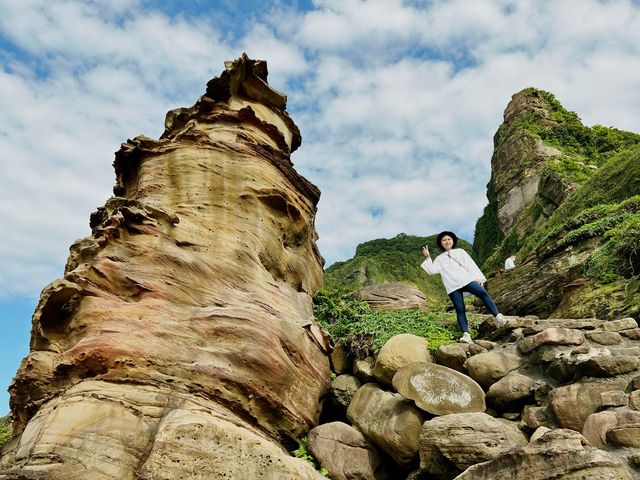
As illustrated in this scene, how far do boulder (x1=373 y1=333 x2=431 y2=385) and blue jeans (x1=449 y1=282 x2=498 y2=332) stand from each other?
132cm

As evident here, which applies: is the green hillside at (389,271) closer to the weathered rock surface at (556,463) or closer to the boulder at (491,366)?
the boulder at (491,366)

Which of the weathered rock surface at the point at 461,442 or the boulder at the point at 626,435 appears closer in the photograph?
the boulder at the point at 626,435

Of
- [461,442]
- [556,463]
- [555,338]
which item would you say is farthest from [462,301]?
[556,463]

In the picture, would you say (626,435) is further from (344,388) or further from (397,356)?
(344,388)

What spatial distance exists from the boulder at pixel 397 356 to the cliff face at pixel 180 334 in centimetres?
95

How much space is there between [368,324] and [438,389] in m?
2.56

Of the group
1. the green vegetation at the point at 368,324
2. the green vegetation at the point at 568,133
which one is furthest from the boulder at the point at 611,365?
the green vegetation at the point at 568,133

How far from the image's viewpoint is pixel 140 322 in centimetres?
538

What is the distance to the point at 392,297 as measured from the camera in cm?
1034

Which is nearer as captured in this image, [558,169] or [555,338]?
[555,338]

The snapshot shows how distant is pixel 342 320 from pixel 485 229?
126 ft

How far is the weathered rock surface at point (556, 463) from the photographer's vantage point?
3.32 meters

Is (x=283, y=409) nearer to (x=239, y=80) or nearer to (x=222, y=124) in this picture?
(x=222, y=124)

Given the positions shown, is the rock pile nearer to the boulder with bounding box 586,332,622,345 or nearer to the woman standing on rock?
the boulder with bounding box 586,332,622,345
